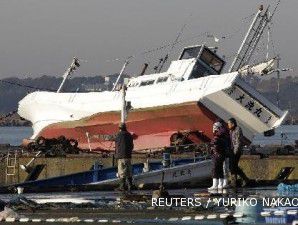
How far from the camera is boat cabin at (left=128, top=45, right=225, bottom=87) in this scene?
42781mm

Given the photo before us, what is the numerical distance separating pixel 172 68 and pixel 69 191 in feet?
67.7

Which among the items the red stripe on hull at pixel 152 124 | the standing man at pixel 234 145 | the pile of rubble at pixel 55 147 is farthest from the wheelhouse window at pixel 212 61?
the standing man at pixel 234 145

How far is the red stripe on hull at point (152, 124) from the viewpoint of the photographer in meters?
40.5

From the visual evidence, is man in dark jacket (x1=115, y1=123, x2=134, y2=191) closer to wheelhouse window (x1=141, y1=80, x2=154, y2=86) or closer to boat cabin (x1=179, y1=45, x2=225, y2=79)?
boat cabin (x1=179, y1=45, x2=225, y2=79)

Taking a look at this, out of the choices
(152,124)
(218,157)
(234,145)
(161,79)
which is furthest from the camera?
(161,79)

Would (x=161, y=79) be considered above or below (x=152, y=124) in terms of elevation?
above

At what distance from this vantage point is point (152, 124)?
41.8m

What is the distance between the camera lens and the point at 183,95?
41.2 m

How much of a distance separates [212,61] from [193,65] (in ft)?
3.67

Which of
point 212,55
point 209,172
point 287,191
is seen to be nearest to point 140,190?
point 287,191

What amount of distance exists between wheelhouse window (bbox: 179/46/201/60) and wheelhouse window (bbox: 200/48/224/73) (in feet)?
1.14

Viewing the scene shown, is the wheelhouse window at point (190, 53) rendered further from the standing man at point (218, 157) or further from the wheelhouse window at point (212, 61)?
the standing man at point (218, 157)

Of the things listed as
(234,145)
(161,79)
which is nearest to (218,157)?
(234,145)

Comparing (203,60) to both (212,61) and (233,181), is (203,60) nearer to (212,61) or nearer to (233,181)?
(212,61)
